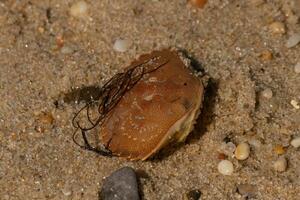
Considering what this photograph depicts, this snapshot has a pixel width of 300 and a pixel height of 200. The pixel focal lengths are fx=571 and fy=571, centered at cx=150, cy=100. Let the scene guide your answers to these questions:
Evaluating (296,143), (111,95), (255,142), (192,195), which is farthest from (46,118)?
(296,143)

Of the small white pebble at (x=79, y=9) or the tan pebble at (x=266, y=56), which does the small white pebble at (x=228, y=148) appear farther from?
the small white pebble at (x=79, y=9)

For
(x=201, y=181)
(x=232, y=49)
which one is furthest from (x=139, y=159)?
(x=232, y=49)

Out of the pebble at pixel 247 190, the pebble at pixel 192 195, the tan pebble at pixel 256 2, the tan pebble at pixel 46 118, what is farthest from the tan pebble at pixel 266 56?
the tan pebble at pixel 46 118

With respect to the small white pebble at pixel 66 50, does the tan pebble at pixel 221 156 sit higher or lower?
lower

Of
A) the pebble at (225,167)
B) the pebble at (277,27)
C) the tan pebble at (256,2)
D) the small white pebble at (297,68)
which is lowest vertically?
the pebble at (225,167)

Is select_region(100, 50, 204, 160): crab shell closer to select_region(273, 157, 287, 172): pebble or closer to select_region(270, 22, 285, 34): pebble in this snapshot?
select_region(273, 157, 287, 172): pebble

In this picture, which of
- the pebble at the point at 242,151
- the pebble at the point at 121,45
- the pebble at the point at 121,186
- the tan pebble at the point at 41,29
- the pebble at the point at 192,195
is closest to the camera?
the pebble at the point at 121,186

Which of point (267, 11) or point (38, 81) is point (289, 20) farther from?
point (38, 81)
